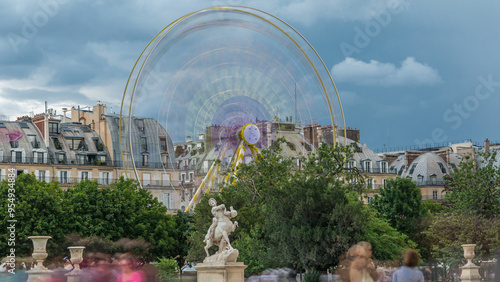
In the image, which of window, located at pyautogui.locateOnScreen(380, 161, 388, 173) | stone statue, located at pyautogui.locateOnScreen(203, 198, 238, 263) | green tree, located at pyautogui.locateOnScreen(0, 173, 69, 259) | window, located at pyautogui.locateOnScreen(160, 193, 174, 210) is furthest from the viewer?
window, located at pyautogui.locateOnScreen(380, 161, 388, 173)

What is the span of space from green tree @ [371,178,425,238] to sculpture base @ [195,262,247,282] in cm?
3444

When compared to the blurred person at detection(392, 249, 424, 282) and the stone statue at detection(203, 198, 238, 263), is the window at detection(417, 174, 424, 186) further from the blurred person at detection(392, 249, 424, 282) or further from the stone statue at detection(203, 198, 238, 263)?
the blurred person at detection(392, 249, 424, 282)

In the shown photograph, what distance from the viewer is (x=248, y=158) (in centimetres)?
4088

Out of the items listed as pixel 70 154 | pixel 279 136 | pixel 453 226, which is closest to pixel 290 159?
pixel 279 136

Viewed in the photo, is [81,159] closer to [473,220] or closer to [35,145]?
[35,145]

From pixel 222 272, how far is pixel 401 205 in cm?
3610

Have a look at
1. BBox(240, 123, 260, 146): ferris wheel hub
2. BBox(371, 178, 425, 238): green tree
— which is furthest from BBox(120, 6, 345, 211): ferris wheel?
BBox(371, 178, 425, 238): green tree

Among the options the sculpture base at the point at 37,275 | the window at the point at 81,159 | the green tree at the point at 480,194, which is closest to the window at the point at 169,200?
the window at the point at 81,159

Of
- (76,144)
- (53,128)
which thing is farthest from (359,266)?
(53,128)

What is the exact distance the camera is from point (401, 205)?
57781 millimetres

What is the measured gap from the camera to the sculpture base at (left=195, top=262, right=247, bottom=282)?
923 inches

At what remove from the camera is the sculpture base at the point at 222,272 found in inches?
923

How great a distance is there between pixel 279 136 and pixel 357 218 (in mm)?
10691

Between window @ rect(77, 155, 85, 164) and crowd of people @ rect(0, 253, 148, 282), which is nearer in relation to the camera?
crowd of people @ rect(0, 253, 148, 282)
